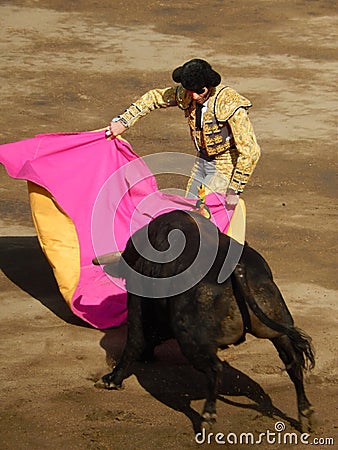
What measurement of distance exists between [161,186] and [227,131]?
109 inches

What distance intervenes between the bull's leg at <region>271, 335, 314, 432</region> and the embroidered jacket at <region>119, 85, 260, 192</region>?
4.21 ft

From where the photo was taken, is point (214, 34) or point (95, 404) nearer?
point (95, 404)

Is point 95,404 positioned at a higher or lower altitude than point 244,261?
lower

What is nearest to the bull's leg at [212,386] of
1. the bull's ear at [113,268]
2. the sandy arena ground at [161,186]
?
the sandy arena ground at [161,186]

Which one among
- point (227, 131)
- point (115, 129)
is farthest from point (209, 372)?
point (115, 129)

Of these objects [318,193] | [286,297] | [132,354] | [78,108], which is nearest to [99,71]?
[78,108]

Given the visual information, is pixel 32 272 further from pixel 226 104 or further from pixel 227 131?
pixel 226 104

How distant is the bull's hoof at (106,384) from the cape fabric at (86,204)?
2.39 feet

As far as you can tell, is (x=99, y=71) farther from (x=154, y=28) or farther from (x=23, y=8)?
(x=23, y=8)

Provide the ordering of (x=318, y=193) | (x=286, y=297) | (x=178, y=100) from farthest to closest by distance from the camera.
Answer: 1. (x=318, y=193)
2. (x=286, y=297)
3. (x=178, y=100)

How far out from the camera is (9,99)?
11062 mm

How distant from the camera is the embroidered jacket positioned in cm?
575

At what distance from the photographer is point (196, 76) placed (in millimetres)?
5555

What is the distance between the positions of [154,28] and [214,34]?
825 mm
